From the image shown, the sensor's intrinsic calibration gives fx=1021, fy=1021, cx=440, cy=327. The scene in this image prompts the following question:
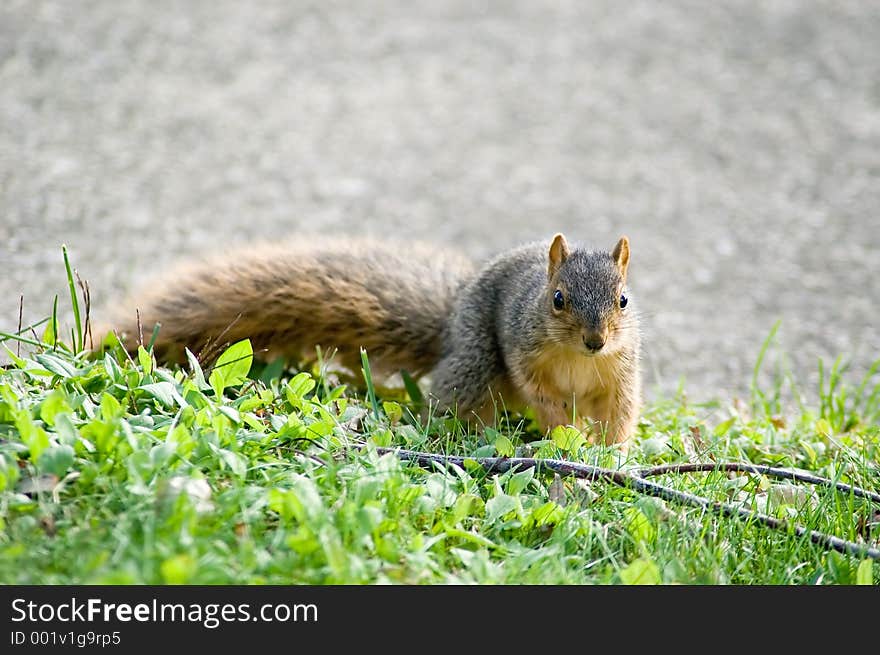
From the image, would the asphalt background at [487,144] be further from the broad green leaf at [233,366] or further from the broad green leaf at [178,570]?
the broad green leaf at [178,570]

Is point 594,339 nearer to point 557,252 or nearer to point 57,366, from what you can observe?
point 557,252

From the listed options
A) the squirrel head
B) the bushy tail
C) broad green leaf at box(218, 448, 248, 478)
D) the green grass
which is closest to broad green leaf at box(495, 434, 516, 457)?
the green grass

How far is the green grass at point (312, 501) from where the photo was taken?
1.86 m

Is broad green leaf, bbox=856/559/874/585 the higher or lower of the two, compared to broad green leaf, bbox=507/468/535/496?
lower

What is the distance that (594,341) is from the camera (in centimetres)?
278

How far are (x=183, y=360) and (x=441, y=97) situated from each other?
10.6 ft

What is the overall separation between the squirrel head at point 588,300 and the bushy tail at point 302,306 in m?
0.55

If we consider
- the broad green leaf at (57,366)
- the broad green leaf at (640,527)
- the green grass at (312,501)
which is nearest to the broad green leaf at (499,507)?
the green grass at (312,501)

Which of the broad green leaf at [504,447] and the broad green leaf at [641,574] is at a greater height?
the broad green leaf at [504,447]

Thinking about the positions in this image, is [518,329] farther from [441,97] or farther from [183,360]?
[441,97]

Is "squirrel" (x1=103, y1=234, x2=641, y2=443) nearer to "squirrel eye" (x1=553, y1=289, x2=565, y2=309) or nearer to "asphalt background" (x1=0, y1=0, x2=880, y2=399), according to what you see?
"squirrel eye" (x1=553, y1=289, x2=565, y2=309)

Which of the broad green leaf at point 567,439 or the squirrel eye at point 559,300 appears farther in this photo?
the squirrel eye at point 559,300

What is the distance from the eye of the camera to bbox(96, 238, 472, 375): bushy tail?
3.17 m
